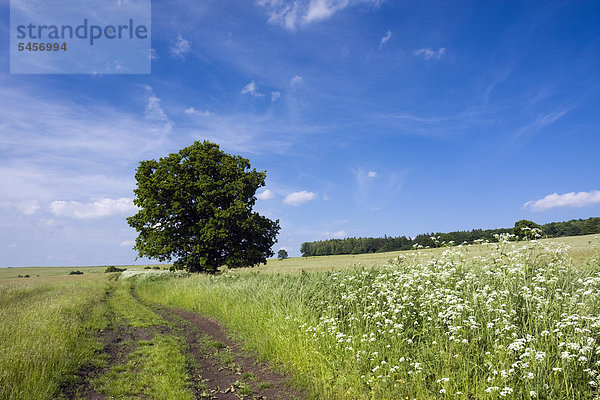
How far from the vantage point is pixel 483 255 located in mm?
9758

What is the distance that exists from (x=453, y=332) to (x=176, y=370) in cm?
639

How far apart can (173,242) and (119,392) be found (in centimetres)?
2238

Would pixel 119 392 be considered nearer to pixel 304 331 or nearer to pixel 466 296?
pixel 304 331

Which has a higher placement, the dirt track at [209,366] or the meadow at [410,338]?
the meadow at [410,338]

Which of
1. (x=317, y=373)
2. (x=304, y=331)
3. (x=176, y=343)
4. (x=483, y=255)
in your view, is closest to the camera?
(x=317, y=373)

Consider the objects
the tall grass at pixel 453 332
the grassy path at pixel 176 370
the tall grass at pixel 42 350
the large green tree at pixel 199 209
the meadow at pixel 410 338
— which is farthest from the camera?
the large green tree at pixel 199 209

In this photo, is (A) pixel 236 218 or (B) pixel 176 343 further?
(A) pixel 236 218

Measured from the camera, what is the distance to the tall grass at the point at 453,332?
4738mm

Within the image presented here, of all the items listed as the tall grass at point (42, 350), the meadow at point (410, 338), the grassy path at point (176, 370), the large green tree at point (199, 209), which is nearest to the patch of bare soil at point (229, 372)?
the grassy path at point (176, 370)

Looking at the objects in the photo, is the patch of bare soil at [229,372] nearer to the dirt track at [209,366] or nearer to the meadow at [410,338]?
the dirt track at [209,366]

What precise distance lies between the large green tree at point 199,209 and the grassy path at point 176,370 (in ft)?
49.8

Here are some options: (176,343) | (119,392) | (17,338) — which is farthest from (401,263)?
(17,338)

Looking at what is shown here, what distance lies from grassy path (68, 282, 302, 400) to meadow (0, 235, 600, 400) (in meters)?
0.08

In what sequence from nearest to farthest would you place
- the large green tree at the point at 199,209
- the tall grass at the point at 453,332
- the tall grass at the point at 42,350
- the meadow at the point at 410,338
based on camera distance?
the tall grass at the point at 453,332 < the meadow at the point at 410,338 < the tall grass at the point at 42,350 < the large green tree at the point at 199,209
